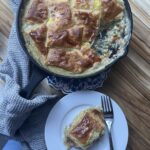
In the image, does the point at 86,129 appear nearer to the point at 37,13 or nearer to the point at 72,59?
the point at 72,59

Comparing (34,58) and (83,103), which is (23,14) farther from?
→ (83,103)

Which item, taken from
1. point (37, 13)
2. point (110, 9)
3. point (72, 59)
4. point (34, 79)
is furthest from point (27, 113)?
point (110, 9)

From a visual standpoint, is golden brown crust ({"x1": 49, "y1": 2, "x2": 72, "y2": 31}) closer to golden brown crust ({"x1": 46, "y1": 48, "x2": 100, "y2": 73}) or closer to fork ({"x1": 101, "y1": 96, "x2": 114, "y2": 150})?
golden brown crust ({"x1": 46, "y1": 48, "x2": 100, "y2": 73})

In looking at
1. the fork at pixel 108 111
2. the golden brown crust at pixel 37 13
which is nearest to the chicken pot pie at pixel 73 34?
the golden brown crust at pixel 37 13

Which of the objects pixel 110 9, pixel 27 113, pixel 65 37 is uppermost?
pixel 110 9

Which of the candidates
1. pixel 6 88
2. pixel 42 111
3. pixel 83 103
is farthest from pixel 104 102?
pixel 6 88

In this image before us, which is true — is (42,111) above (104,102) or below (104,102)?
below
